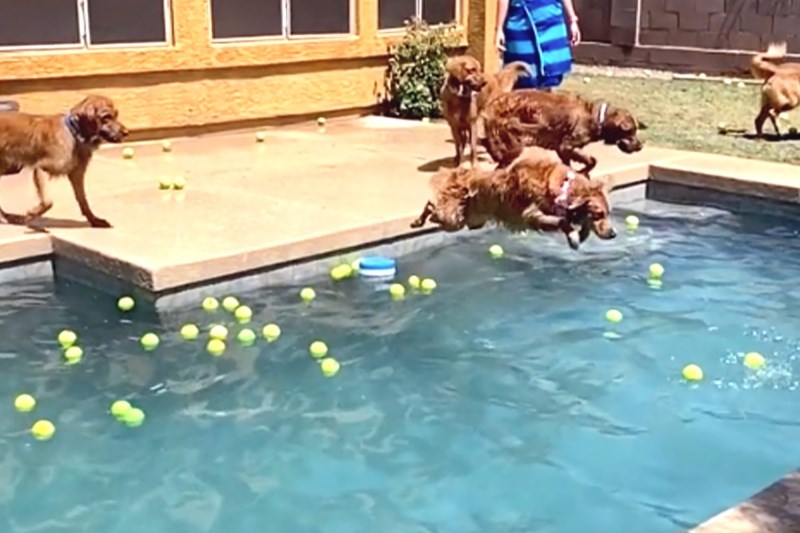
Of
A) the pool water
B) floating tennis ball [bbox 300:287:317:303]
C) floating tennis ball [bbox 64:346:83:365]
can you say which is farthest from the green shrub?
floating tennis ball [bbox 64:346:83:365]

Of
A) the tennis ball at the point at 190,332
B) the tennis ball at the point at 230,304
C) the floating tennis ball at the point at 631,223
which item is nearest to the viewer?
the tennis ball at the point at 190,332

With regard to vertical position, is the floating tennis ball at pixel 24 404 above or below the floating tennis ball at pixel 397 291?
below

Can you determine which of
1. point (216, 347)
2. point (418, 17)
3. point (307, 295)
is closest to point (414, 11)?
point (418, 17)

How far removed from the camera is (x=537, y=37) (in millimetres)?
8445

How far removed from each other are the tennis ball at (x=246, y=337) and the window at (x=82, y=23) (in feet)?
14.5

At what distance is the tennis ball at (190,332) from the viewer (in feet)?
17.9

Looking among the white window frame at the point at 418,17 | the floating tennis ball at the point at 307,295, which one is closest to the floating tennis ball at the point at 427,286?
the floating tennis ball at the point at 307,295

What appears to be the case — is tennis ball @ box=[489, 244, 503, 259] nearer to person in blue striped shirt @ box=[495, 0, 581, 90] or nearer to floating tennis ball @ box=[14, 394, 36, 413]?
person in blue striped shirt @ box=[495, 0, 581, 90]

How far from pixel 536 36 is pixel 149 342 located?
4.34m

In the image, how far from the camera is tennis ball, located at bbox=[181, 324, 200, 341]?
5.46 metres

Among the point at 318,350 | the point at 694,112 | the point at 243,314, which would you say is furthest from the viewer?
the point at 694,112

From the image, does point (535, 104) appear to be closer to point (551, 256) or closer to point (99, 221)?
point (551, 256)

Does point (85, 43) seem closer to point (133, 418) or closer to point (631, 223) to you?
point (631, 223)

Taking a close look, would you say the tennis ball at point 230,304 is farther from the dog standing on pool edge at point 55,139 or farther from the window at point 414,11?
the window at point 414,11
